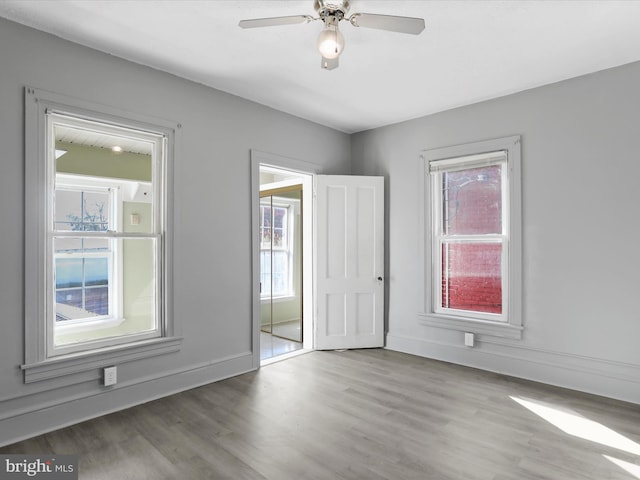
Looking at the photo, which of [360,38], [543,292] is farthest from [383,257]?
[360,38]

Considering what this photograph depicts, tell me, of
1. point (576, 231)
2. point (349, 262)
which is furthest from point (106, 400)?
point (576, 231)

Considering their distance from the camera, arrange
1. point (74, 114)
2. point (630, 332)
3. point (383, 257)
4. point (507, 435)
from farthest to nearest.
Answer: point (383, 257) < point (630, 332) < point (74, 114) < point (507, 435)

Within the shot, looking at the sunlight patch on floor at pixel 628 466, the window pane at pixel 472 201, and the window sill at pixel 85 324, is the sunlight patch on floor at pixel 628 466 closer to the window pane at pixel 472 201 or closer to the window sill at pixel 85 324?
the window pane at pixel 472 201

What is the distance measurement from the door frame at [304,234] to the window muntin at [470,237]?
143cm

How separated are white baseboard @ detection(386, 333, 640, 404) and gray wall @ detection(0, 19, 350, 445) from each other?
216cm

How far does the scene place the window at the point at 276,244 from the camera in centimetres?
546

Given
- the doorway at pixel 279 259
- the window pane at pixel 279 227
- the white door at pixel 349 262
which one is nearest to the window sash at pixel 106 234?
the white door at pixel 349 262

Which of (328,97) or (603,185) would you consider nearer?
(603,185)

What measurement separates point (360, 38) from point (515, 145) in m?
1.90

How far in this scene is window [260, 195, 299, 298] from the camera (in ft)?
17.9

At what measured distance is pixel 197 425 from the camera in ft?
8.58

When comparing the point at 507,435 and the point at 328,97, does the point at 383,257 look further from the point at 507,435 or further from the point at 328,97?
the point at 507,435

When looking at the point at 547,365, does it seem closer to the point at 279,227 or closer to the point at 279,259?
the point at 279,259

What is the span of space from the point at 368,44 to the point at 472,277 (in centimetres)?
254
